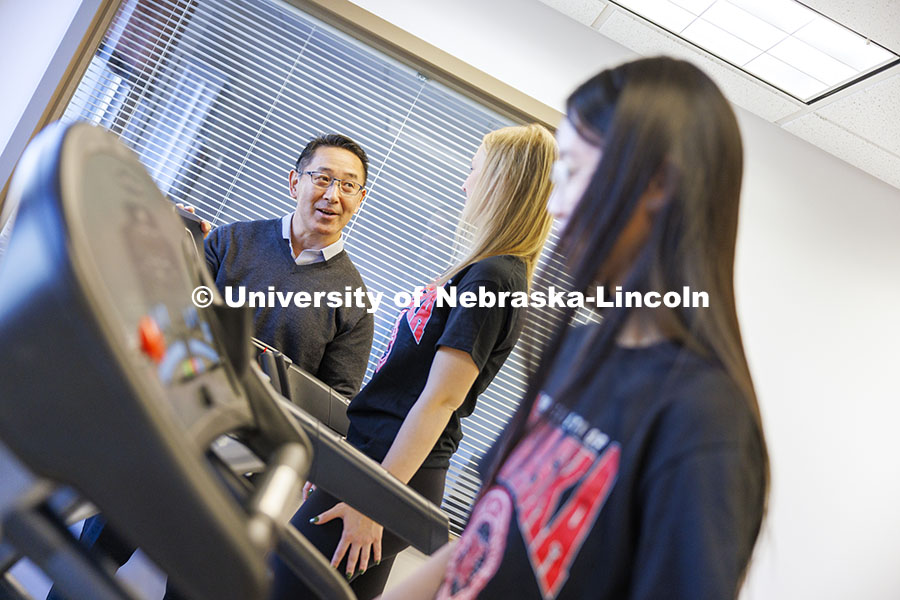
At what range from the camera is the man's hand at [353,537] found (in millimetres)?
1346

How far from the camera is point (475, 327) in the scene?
1.40 m

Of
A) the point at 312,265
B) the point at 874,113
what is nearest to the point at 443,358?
the point at 312,265

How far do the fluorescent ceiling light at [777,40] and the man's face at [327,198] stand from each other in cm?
134

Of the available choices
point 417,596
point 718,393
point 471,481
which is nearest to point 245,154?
point 471,481

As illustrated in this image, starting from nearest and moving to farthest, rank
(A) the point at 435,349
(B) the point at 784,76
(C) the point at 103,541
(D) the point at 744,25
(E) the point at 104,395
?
(E) the point at 104,395
(A) the point at 435,349
(C) the point at 103,541
(D) the point at 744,25
(B) the point at 784,76

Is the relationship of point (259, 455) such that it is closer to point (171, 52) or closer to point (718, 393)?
point (718, 393)

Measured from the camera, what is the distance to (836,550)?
332 cm

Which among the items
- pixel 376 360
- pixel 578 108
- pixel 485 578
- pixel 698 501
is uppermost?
pixel 578 108

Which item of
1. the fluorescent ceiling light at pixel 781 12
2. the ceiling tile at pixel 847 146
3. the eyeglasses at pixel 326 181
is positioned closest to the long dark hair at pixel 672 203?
the eyeglasses at pixel 326 181

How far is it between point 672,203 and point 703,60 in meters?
2.59

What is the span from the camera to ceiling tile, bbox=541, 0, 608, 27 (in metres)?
2.86

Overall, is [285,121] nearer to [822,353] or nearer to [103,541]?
[103,541]

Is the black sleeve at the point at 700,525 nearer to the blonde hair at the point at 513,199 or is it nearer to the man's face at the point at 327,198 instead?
the blonde hair at the point at 513,199

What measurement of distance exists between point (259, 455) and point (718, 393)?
1.44 feet
